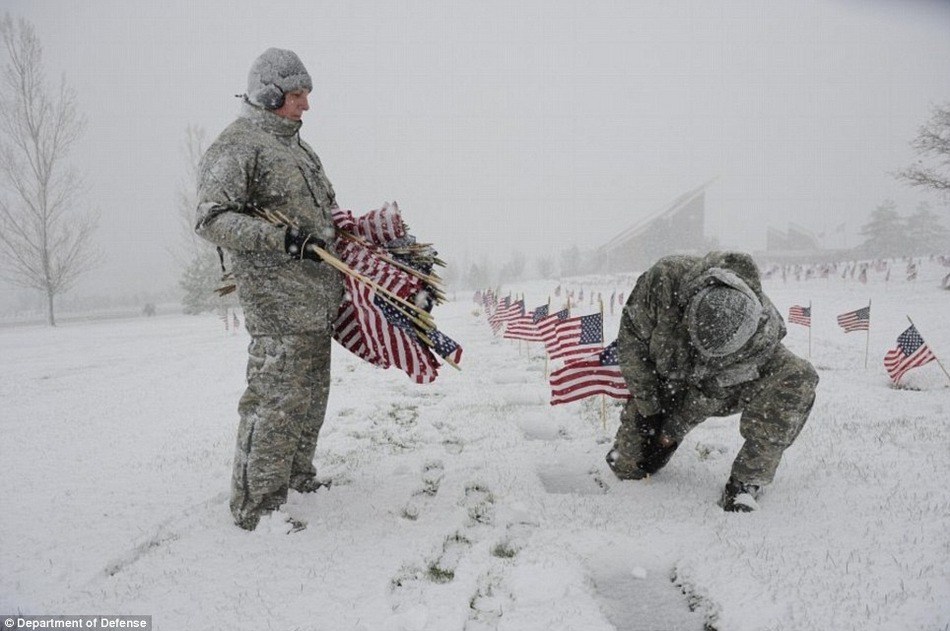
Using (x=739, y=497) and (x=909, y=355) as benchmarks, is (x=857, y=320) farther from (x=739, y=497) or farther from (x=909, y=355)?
(x=739, y=497)

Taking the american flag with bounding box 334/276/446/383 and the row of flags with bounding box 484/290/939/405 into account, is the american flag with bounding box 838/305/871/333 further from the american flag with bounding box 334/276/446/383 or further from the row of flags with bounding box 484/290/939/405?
the american flag with bounding box 334/276/446/383

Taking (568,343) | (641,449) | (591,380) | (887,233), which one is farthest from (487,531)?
(887,233)

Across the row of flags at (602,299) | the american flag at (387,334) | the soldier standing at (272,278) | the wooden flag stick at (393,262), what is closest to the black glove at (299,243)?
the soldier standing at (272,278)

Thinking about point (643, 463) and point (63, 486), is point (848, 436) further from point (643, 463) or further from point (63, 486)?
point (63, 486)

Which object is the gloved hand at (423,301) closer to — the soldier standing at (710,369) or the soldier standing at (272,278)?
the soldier standing at (272,278)

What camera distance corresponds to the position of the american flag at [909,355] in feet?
22.3

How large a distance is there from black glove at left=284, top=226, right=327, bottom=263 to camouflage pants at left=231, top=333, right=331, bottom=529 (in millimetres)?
572

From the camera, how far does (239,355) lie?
504 inches

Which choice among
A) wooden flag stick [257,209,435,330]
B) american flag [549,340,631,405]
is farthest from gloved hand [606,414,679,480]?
wooden flag stick [257,209,435,330]

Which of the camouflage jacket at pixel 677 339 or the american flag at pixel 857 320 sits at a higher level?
the camouflage jacket at pixel 677 339

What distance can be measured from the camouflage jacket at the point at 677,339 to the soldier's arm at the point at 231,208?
2429 mm

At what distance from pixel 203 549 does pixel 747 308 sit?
3640 millimetres

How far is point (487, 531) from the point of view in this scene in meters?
2.90

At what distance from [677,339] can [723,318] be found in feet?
1.44
